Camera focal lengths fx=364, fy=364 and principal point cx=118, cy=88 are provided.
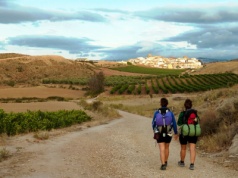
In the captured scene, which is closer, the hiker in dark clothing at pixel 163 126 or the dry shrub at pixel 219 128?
the hiker in dark clothing at pixel 163 126

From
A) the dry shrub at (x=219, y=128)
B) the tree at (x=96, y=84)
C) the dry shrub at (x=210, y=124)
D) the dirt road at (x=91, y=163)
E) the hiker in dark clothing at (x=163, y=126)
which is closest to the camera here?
the dirt road at (x=91, y=163)

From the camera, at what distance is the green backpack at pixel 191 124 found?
10.3 metres

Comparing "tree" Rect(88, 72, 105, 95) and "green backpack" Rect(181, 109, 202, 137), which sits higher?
"green backpack" Rect(181, 109, 202, 137)

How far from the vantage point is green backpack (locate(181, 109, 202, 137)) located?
33.8 feet

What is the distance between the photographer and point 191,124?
10.3m

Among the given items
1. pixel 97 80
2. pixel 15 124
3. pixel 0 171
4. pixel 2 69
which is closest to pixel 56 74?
pixel 2 69

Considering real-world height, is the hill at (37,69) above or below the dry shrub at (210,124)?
above

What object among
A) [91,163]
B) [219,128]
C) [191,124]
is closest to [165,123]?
[191,124]

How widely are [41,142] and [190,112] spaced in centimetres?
782

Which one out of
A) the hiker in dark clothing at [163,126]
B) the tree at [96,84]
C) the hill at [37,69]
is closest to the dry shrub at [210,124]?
the hiker in dark clothing at [163,126]

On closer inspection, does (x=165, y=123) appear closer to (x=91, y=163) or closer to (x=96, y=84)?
(x=91, y=163)

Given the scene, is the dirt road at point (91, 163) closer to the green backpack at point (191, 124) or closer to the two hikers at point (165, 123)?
the two hikers at point (165, 123)

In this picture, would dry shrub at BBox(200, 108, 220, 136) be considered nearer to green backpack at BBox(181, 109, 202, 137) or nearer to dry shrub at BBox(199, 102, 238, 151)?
dry shrub at BBox(199, 102, 238, 151)

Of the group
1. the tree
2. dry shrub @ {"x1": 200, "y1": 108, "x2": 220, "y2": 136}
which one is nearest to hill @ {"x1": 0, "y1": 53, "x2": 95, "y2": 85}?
the tree
